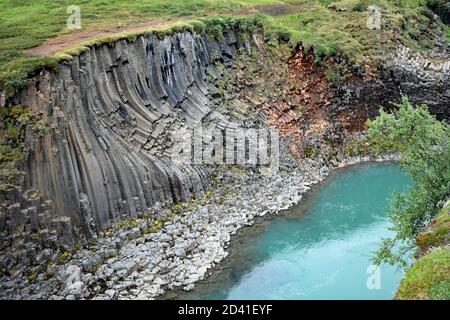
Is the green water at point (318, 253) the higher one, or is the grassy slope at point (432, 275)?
the grassy slope at point (432, 275)

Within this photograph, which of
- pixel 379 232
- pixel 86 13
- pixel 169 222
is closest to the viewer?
pixel 169 222

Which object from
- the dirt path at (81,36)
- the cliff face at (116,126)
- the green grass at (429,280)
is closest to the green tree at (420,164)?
the green grass at (429,280)

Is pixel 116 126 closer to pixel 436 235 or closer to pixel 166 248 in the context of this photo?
pixel 166 248

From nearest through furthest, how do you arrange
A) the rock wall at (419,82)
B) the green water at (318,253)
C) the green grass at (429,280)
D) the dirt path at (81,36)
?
the green grass at (429,280) < the green water at (318,253) < the dirt path at (81,36) < the rock wall at (419,82)

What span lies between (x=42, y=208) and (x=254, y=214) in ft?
44.0

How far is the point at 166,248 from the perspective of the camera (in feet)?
87.3

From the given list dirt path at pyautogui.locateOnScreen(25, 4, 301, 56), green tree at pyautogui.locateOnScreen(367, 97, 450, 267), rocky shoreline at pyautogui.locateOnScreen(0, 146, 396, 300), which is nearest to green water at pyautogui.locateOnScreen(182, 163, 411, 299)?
rocky shoreline at pyautogui.locateOnScreen(0, 146, 396, 300)

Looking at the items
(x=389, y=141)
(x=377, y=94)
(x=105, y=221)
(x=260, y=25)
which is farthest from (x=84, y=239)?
(x=377, y=94)

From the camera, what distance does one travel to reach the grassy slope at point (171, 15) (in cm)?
2920

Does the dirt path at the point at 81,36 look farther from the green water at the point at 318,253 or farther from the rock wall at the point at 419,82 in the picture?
the rock wall at the point at 419,82

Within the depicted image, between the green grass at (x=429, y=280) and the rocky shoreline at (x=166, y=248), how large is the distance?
1162 cm

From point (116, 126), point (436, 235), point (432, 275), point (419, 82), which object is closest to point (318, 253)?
point (436, 235)
